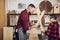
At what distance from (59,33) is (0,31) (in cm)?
115

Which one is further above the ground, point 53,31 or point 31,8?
point 31,8

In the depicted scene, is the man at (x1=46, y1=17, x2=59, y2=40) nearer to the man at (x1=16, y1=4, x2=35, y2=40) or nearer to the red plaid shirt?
the red plaid shirt

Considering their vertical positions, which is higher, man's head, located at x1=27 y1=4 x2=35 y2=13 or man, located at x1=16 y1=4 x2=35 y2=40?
man's head, located at x1=27 y1=4 x2=35 y2=13

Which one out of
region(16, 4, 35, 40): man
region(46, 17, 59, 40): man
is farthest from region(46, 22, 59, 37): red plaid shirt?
region(16, 4, 35, 40): man

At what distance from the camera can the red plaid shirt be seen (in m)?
3.01

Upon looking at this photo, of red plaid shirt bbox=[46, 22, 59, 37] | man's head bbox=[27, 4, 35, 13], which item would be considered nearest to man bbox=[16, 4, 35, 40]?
man's head bbox=[27, 4, 35, 13]

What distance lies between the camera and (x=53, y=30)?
3.02 metres

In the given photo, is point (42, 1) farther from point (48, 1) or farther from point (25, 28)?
point (25, 28)

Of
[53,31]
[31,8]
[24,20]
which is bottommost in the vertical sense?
[53,31]

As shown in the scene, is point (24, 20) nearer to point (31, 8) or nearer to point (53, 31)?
point (31, 8)

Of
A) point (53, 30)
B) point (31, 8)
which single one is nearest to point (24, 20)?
point (31, 8)

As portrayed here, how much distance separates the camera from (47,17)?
3.04 meters

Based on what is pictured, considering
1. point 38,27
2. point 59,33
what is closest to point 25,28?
point 38,27

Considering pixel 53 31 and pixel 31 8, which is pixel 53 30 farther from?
pixel 31 8
